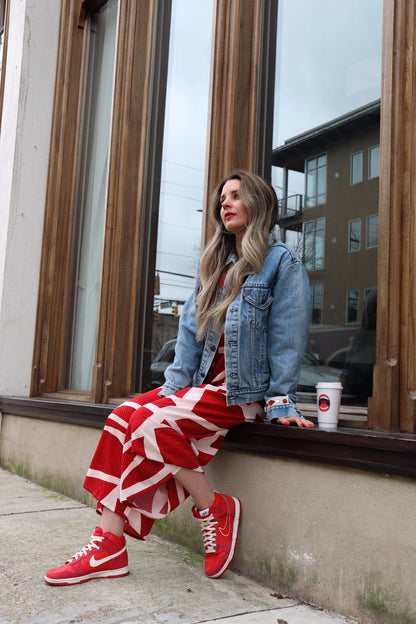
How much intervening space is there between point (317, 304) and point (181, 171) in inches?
65.6

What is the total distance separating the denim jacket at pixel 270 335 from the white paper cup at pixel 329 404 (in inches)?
Answer: 4.3

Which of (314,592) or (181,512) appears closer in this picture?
(314,592)

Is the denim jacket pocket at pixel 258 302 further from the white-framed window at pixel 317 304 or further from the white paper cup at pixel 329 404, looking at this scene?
the white-framed window at pixel 317 304

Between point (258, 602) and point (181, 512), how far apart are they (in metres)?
0.83

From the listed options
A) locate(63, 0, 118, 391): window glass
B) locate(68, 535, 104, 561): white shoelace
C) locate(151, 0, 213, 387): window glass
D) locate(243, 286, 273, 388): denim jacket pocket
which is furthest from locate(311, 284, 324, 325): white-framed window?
locate(63, 0, 118, 391): window glass

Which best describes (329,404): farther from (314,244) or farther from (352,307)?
(314,244)

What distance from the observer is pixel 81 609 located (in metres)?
2.17

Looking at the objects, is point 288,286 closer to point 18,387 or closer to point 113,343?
point 113,343

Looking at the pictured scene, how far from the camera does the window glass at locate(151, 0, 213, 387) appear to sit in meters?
4.17

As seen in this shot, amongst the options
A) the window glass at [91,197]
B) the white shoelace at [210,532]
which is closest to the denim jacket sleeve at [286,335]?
the white shoelace at [210,532]

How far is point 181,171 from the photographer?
14.3 ft

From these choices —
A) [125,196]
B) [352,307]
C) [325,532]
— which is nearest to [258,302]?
[352,307]

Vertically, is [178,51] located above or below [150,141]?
above

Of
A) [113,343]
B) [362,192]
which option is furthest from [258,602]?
[113,343]
